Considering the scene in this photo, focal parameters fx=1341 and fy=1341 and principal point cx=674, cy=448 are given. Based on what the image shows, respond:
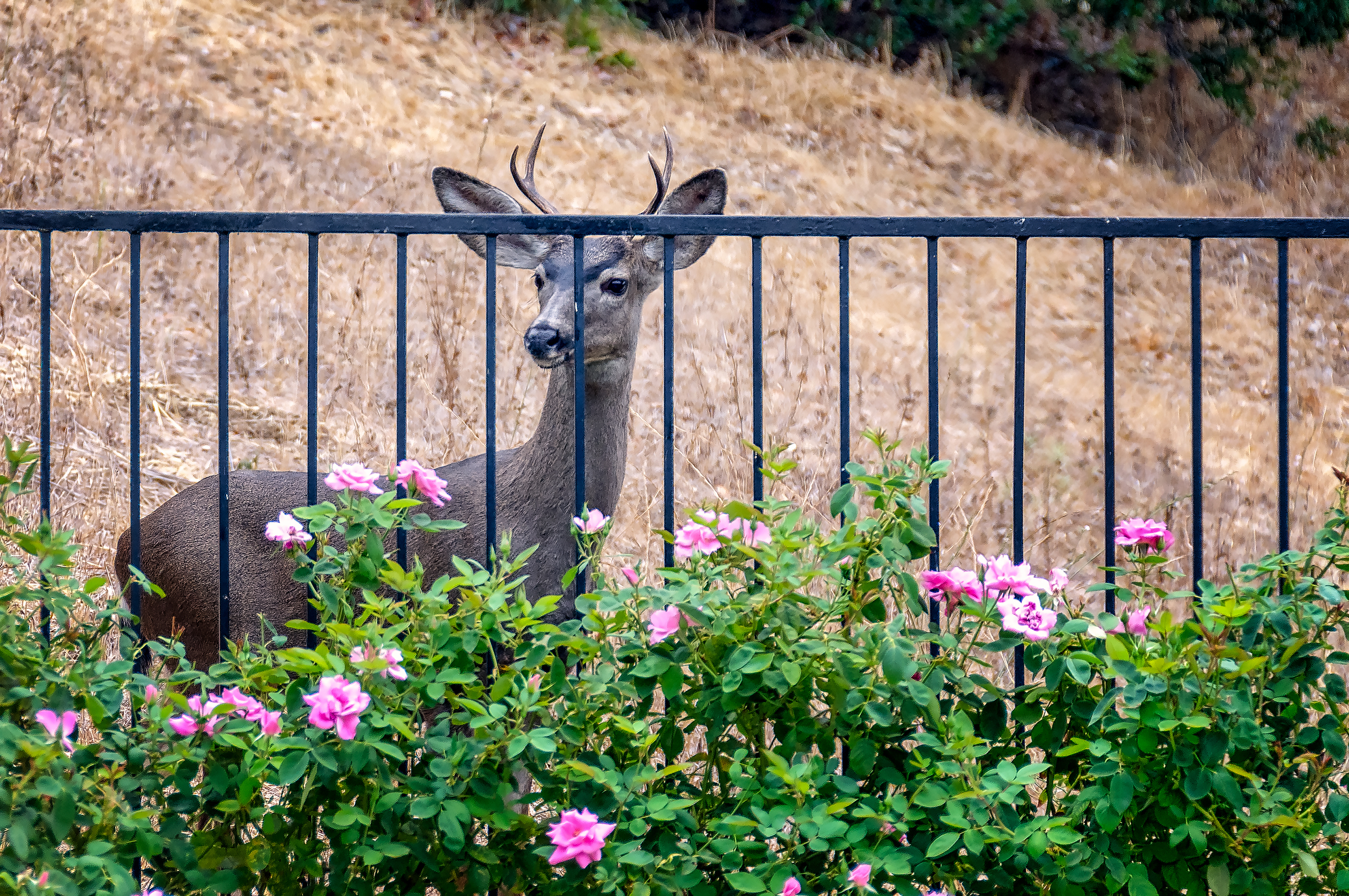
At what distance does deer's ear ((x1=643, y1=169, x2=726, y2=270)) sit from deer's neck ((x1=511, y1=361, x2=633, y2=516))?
48 centimetres

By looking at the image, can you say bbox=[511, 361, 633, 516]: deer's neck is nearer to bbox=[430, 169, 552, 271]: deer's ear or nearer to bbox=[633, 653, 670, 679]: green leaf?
bbox=[430, 169, 552, 271]: deer's ear

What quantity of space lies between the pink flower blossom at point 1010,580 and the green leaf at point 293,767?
1.30m

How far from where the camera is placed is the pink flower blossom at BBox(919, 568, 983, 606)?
8.57 feet

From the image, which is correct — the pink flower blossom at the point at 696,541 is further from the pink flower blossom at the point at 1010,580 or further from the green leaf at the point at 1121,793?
the green leaf at the point at 1121,793

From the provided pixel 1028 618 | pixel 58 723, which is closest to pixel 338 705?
pixel 58 723

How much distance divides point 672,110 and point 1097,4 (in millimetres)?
4939

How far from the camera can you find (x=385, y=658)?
2.38 meters

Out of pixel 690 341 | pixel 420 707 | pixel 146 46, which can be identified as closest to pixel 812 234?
pixel 420 707

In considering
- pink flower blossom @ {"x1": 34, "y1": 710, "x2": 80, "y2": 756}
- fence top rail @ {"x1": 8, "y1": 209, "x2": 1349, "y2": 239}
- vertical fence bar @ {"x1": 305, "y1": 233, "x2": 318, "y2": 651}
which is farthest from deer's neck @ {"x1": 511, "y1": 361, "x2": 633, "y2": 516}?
pink flower blossom @ {"x1": 34, "y1": 710, "x2": 80, "y2": 756}

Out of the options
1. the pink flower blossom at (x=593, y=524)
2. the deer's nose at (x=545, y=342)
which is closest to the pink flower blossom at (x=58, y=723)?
the pink flower blossom at (x=593, y=524)

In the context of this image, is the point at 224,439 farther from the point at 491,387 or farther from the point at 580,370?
the point at 580,370

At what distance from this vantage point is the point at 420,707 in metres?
2.52

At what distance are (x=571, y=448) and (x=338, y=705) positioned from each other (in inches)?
81.3

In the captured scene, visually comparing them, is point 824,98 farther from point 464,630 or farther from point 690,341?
point 464,630
